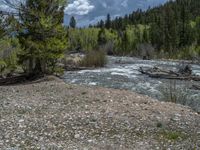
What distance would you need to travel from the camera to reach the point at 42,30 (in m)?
19.1

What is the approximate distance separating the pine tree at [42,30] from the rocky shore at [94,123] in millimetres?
6010

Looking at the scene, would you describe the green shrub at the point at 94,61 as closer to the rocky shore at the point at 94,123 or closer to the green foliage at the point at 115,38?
the rocky shore at the point at 94,123

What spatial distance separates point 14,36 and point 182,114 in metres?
11.5

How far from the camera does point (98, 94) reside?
13.4m

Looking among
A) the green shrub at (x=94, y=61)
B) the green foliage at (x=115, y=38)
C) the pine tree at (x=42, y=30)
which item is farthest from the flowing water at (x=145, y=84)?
the green foliage at (x=115, y=38)

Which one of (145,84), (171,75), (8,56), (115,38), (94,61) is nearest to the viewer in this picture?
(145,84)

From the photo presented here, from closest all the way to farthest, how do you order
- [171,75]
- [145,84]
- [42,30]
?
[145,84] < [42,30] < [171,75]

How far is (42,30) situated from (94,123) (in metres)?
10.2

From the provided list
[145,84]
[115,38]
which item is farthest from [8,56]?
[115,38]

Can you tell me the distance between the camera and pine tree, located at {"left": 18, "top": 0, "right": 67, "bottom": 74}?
1905cm

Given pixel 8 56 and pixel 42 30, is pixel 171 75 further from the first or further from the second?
pixel 8 56

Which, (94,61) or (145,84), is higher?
(94,61)

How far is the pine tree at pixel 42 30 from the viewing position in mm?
19047

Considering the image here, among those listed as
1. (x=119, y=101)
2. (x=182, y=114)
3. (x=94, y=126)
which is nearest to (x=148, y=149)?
(x=94, y=126)
